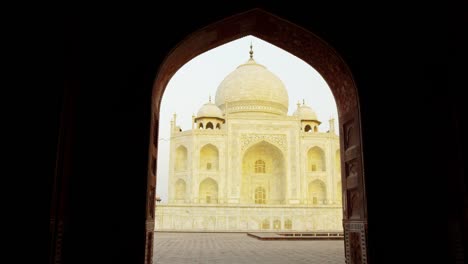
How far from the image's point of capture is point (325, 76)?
4.44m

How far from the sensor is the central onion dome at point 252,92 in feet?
75.6

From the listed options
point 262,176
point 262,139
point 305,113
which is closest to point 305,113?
point 305,113

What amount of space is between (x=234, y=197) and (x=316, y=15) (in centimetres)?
1641

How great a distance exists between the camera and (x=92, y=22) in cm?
361

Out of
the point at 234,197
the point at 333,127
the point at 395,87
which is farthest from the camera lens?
the point at 333,127

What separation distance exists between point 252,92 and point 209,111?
236 centimetres

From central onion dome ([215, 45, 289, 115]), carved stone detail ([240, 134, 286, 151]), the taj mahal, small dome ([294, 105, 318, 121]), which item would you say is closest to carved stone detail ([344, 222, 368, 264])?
the taj mahal

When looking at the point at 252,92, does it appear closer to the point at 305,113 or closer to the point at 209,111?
the point at 209,111

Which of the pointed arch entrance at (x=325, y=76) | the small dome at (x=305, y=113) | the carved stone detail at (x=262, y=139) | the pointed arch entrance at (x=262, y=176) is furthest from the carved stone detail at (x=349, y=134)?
the small dome at (x=305, y=113)

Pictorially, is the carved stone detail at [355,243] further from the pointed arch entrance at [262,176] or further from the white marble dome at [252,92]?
the white marble dome at [252,92]

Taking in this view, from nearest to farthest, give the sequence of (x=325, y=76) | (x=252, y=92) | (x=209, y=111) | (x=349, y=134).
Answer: (x=349, y=134) < (x=325, y=76) < (x=209, y=111) < (x=252, y=92)

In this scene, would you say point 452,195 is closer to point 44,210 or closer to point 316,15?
point 316,15

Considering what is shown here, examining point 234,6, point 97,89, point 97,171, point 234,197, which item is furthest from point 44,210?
point 234,197

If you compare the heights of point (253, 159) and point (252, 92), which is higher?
point (252, 92)
